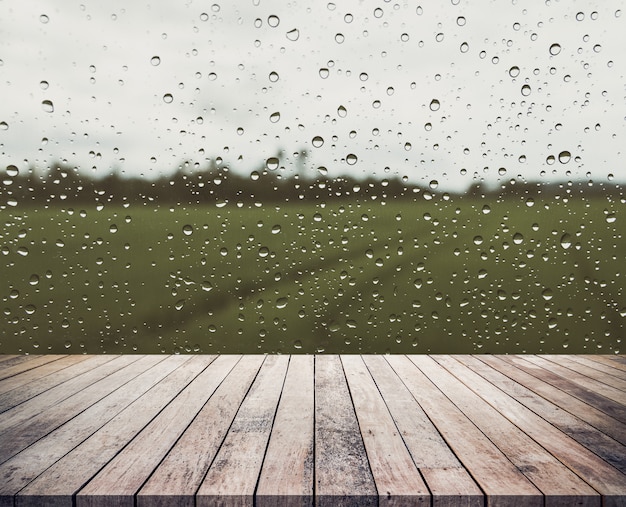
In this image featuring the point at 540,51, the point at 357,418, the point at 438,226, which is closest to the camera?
the point at 357,418

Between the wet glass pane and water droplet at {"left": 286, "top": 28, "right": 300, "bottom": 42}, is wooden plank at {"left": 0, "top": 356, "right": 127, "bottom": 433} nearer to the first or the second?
the wet glass pane

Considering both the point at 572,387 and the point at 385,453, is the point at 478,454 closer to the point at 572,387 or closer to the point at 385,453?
the point at 385,453

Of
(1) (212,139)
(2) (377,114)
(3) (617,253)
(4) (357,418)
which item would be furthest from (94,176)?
(3) (617,253)

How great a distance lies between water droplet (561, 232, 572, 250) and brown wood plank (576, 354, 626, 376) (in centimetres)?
44

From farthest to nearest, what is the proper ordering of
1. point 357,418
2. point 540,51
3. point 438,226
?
point 438,226 → point 540,51 → point 357,418

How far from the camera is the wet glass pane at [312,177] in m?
1.58

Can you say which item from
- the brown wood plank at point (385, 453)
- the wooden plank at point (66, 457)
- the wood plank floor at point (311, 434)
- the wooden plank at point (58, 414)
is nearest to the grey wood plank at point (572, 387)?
the wood plank floor at point (311, 434)

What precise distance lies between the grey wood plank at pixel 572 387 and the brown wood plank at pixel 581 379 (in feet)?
0.04

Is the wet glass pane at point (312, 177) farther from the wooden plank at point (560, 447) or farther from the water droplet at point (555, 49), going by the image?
the wooden plank at point (560, 447)

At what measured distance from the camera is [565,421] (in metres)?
1.08

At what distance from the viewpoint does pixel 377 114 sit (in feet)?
5.27

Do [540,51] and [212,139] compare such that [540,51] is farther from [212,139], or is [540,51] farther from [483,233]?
[212,139]

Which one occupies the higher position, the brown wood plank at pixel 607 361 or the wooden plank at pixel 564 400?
the brown wood plank at pixel 607 361

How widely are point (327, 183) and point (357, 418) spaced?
2.79 feet
